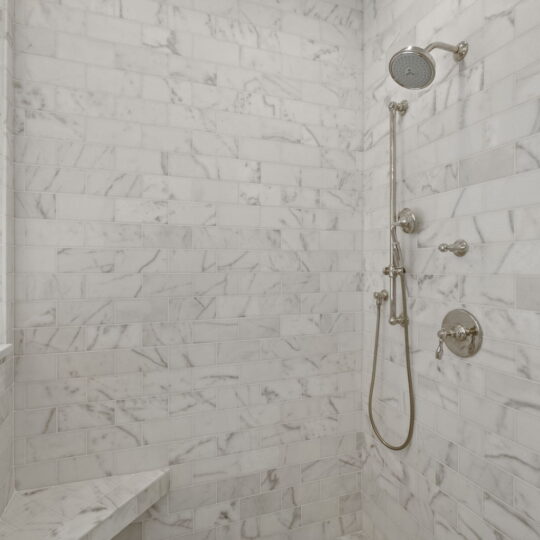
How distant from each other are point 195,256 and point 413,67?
1.07 m

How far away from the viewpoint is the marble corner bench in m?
1.23

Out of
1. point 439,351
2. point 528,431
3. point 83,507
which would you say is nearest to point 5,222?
point 83,507

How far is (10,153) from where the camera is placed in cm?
138

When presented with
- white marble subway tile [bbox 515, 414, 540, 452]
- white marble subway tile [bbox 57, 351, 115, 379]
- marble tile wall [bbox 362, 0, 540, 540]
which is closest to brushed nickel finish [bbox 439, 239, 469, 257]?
marble tile wall [bbox 362, 0, 540, 540]

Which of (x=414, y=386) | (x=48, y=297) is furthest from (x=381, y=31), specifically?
(x=48, y=297)

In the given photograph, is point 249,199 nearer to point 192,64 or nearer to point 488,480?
point 192,64

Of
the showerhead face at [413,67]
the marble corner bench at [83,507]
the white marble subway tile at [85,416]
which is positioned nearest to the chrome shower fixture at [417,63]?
the showerhead face at [413,67]

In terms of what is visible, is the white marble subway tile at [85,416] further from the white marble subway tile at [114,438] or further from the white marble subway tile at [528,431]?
the white marble subway tile at [528,431]

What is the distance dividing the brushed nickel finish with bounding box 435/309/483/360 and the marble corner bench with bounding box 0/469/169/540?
48.4 inches

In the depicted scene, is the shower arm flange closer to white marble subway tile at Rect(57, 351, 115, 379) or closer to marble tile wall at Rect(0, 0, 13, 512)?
marble tile wall at Rect(0, 0, 13, 512)

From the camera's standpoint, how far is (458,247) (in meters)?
1.29

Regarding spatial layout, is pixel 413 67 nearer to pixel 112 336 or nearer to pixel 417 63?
pixel 417 63

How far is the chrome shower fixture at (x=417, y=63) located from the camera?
118cm

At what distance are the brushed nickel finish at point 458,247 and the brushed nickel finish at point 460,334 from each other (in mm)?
201
